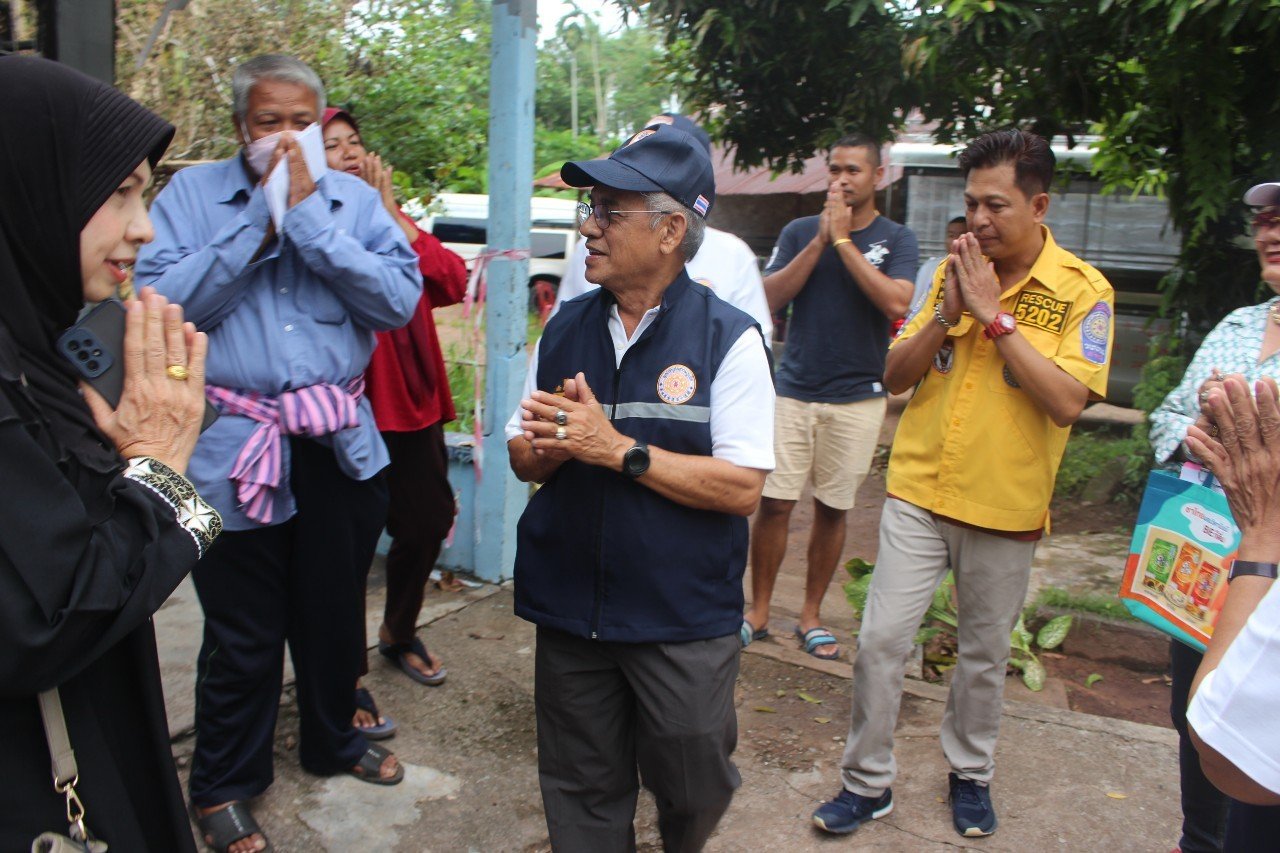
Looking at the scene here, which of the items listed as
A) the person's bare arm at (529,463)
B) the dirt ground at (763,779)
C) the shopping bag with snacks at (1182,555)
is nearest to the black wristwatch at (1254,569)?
the shopping bag with snacks at (1182,555)

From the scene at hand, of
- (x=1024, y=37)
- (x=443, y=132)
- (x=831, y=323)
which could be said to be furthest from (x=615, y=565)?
(x=443, y=132)

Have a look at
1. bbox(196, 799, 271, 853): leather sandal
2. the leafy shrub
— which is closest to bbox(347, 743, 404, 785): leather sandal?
bbox(196, 799, 271, 853): leather sandal

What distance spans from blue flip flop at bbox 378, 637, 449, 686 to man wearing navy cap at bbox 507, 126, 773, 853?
155 cm

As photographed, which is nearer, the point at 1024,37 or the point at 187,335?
the point at 187,335

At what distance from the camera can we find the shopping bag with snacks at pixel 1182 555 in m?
2.51

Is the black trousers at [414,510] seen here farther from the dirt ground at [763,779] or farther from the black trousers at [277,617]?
the black trousers at [277,617]

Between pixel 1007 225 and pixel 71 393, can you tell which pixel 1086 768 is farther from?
pixel 71 393

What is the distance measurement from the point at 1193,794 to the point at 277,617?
2523mm

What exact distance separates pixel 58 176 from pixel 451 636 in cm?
309

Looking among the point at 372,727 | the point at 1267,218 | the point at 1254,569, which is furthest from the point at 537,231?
the point at 1254,569

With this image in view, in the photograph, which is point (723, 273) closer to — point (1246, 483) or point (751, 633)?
point (751, 633)

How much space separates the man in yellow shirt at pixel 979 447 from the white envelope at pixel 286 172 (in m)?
1.77

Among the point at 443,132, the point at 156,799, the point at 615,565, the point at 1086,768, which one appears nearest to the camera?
the point at 156,799

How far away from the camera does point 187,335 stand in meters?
1.80
